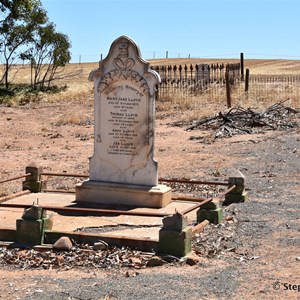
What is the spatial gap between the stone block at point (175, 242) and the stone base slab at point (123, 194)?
2.74 meters

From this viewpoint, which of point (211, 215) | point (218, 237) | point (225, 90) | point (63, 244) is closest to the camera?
point (63, 244)

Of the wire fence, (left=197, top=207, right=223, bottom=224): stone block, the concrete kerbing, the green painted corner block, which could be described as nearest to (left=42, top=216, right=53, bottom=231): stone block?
the concrete kerbing

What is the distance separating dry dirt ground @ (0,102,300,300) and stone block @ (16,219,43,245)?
0.62 meters

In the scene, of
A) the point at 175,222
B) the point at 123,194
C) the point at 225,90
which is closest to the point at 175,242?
the point at 175,222

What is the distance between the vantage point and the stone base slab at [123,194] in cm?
1059

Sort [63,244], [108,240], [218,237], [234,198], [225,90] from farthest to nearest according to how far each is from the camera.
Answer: [225,90] < [234,198] < [218,237] < [108,240] < [63,244]

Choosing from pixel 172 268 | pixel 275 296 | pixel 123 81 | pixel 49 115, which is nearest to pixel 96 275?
pixel 172 268

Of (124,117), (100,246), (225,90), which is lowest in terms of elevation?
(100,246)

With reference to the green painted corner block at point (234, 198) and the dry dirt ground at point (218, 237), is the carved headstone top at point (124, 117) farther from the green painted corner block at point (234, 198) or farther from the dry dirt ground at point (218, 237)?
the dry dirt ground at point (218, 237)

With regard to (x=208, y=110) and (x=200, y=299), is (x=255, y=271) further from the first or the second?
(x=208, y=110)

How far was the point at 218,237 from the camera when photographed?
28.1 feet

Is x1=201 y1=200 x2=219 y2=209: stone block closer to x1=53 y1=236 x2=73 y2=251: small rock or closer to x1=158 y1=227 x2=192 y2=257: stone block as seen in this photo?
x1=158 y1=227 x2=192 y2=257: stone block

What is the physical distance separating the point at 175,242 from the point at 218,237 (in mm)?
1008

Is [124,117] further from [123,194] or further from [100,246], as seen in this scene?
[100,246]
